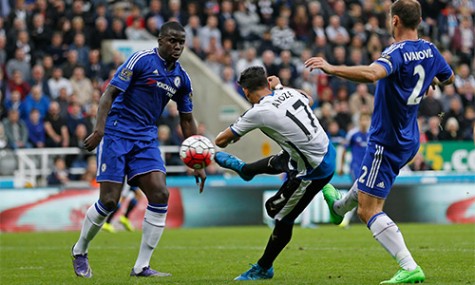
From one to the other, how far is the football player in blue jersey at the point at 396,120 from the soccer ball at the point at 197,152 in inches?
62.0

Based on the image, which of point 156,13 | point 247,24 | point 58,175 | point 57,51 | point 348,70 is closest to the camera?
point 348,70

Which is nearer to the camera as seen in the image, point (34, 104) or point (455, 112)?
point (34, 104)

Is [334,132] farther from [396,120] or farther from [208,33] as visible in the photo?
[396,120]

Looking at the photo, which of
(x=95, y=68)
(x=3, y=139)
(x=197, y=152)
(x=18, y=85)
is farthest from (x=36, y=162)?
(x=197, y=152)

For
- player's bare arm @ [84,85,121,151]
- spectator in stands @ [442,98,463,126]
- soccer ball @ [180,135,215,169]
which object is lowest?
spectator in stands @ [442,98,463,126]

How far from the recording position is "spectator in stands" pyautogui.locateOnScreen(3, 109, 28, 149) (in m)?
22.0

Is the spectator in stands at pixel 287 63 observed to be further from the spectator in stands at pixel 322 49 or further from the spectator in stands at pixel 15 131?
the spectator in stands at pixel 15 131

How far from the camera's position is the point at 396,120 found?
911 centimetres

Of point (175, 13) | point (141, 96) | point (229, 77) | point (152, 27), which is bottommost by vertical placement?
point (229, 77)

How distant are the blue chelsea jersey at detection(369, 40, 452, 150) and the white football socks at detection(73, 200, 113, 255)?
9.95 ft

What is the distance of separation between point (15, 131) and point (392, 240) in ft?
48.2

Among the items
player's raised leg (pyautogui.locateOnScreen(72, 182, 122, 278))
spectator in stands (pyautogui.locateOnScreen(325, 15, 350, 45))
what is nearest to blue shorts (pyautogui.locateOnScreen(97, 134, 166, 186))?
player's raised leg (pyautogui.locateOnScreen(72, 182, 122, 278))

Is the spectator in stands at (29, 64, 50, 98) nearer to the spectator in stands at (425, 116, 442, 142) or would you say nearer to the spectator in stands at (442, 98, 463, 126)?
the spectator in stands at (425, 116, 442, 142)

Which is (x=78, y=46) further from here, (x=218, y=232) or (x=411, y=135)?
(x=411, y=135)
